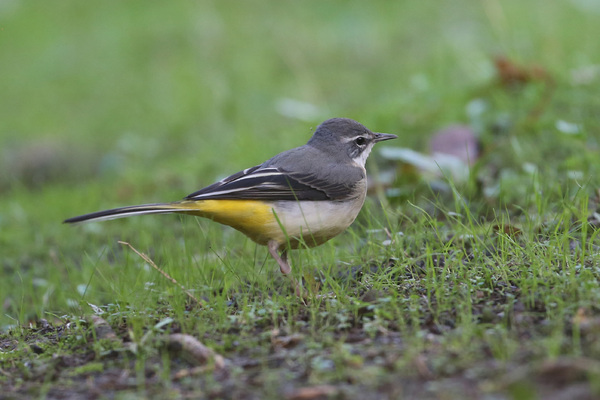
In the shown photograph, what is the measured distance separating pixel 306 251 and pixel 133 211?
1117mm

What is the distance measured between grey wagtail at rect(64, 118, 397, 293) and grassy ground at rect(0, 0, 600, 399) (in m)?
0.21

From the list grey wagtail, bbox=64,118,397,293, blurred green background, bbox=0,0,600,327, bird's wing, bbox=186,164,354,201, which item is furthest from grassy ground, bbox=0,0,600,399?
bird's wing, bbox=186,164,354,201

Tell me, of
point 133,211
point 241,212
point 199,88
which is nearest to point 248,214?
point 241,212

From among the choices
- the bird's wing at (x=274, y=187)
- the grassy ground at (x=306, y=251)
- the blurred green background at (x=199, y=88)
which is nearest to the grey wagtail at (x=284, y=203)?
the bird's wing at (x=274, y=187)

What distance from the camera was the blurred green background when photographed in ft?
25.2

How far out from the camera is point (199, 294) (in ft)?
14.0

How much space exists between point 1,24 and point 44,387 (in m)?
15.0

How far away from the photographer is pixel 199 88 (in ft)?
40.9

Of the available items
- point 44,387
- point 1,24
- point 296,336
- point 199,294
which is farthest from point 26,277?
point 1,24

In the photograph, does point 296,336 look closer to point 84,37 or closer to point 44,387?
point 44,387

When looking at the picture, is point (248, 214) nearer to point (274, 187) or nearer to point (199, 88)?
point (274, 187)

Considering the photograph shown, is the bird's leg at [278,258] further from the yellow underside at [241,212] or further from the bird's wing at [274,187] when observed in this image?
the bird's wing at [274,187]

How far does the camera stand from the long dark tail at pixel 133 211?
439 cm

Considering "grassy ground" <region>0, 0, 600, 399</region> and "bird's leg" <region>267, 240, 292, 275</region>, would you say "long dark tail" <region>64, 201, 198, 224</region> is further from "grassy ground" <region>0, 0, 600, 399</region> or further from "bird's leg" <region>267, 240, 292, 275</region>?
"bird's leg" <region>267, 240, 292, 275</region>
